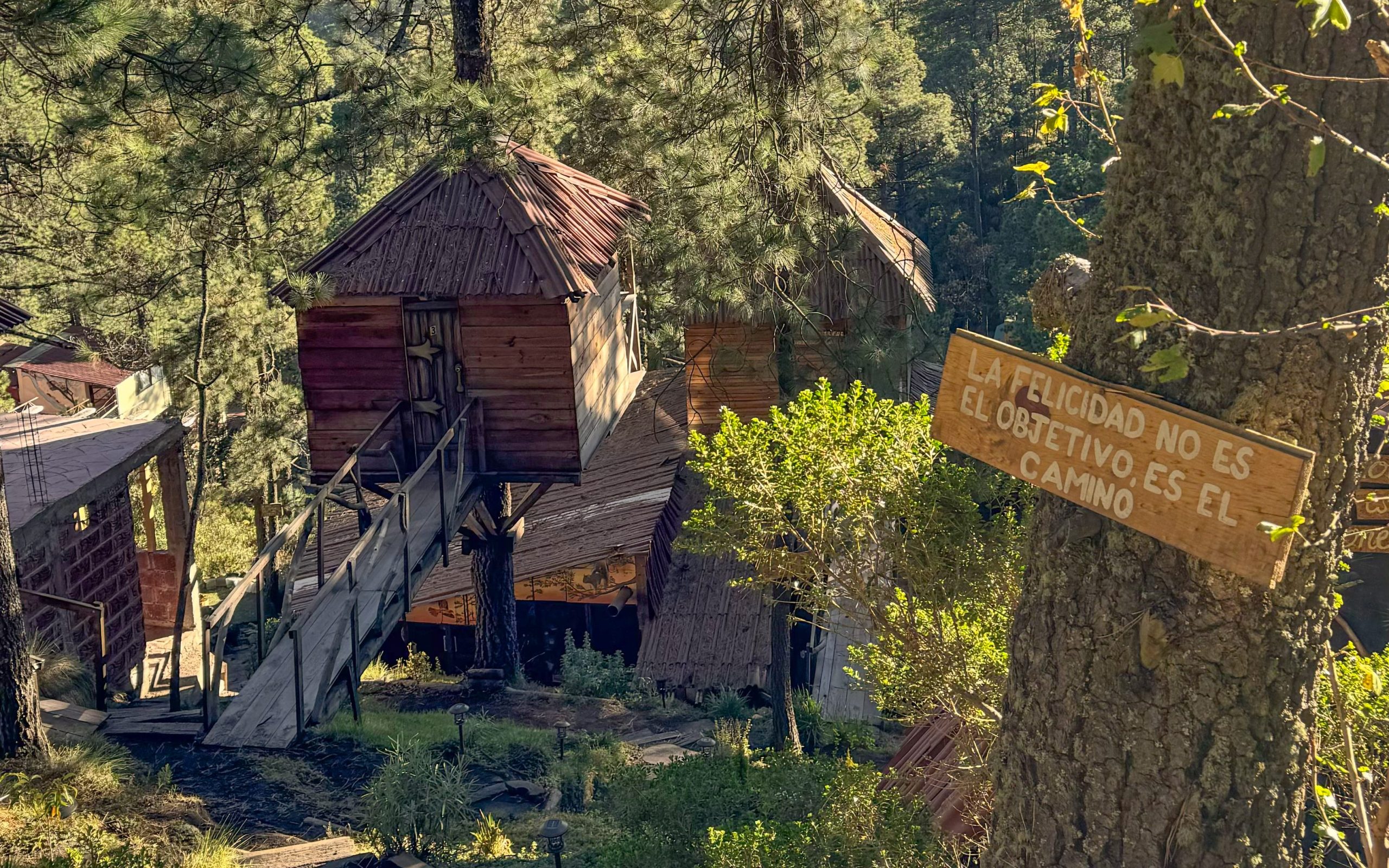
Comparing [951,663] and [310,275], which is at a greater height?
[310,275]

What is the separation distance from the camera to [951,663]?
7.17 m

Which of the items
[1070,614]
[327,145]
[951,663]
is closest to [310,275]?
[327,145]

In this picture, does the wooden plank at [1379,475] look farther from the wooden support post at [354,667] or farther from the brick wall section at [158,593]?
the brick wall section at [158,593]

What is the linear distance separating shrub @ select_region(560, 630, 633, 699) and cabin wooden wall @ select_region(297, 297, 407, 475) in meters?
5.35

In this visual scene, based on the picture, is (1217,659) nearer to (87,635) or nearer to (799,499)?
(799,499)

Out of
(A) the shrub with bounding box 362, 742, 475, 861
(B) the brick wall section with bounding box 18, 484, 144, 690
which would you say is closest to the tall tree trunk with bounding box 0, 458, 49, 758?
(A) the shrub with bounding box 362, 742, 475, 861

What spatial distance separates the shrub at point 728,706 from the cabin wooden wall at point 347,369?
618cm

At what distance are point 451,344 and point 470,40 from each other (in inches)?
163

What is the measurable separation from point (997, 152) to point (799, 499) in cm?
3973

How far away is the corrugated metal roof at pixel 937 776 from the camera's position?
287 inches

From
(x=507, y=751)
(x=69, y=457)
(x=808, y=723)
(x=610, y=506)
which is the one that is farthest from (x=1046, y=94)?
(x=610, y=506)

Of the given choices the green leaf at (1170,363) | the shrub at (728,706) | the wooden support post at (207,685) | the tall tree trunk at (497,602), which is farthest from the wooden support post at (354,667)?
the green leaf at (1170,363)

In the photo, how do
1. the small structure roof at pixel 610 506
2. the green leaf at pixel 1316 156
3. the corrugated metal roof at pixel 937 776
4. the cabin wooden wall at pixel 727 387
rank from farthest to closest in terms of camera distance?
1. the small structure roof at pixel 610 506
2. the cabin wooden wall at pixel 727 387
3. the corrugated metal roof at pixel 937 776
4. the green leaf at pixel 1316 156

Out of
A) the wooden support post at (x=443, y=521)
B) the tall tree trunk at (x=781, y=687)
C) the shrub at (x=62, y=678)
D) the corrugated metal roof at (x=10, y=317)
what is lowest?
the tall tree trunk at (x=781, y=687)
